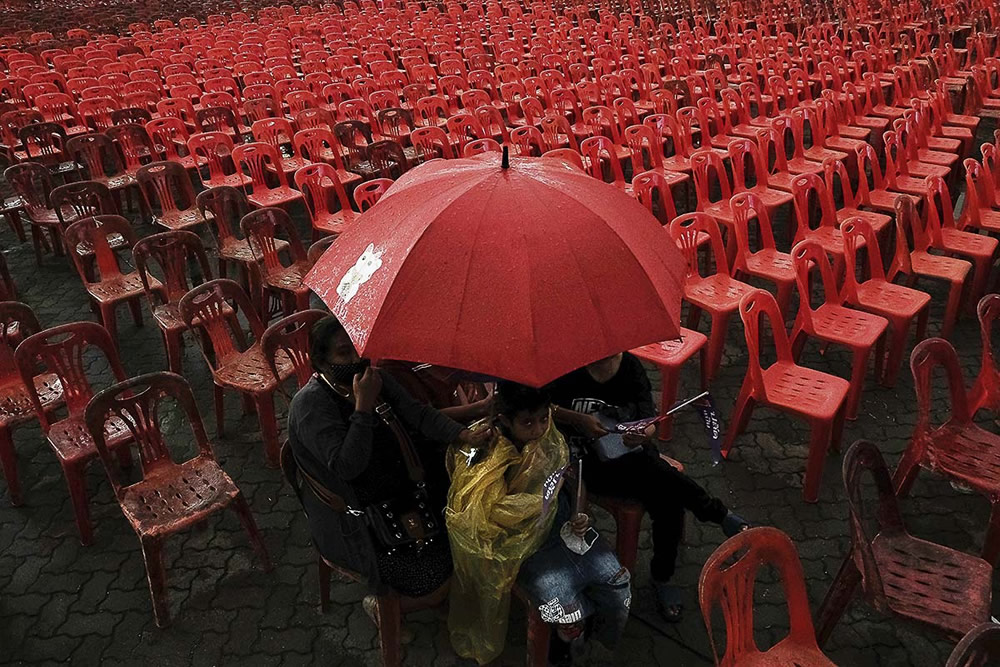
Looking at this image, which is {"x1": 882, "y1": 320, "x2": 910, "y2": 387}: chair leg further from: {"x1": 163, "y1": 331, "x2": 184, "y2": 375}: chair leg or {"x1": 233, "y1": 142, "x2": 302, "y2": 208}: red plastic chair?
{"x1": 233, "y1": 142, "x2": 302, "y2": 208}: red plastic chair

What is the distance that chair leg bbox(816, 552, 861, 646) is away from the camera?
3.01 meters

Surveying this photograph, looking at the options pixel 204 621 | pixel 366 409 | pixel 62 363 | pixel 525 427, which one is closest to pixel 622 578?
pixel 525 427

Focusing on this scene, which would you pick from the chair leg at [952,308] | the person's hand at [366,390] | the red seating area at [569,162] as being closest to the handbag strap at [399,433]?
the person's hand at [366,390]

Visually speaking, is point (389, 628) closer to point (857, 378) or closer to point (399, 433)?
point (399, 433)

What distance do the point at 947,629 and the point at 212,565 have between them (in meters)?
3.51

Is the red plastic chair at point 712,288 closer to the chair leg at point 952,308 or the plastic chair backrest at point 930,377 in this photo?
the plastic chair backrest at point 930,377

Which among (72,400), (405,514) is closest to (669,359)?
(405,514)

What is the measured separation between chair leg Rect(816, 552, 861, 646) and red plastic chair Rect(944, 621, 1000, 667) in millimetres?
Answer: 722

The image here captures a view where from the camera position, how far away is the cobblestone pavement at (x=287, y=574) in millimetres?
3352

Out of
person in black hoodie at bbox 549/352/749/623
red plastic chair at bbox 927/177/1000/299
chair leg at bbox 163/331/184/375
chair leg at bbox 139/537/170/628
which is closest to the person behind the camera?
person in black hoodie at bbox 549/352/749/623

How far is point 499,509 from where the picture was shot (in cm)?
267

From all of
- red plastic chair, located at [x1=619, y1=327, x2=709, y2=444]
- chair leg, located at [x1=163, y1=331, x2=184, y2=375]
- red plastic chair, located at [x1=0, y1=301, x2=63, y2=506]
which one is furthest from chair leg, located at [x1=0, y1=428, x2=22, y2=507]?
red plastic chair, located at [x1=619, y1=327, x2=709, y2=444]

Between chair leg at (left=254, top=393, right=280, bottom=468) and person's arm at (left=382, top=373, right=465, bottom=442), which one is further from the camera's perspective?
chair leg at (left=254, top=393, right=280, bottom=468)

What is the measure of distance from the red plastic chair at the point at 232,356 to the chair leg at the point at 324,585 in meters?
1.25
